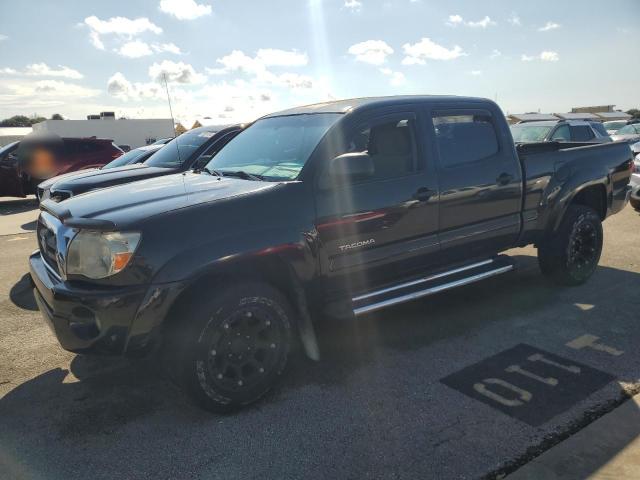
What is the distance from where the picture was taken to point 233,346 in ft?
9.55

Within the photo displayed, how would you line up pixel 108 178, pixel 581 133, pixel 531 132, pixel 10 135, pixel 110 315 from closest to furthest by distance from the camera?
1. pixel 110 315
2. pixel 108 178
3. pixel 531 132
4. pixel 581 133
5. pixel 10 135

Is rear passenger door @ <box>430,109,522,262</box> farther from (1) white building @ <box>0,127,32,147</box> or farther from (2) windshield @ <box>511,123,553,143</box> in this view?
(1) white building @ <box>0,127,32,147</box>

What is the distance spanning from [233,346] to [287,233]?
77 centimetres

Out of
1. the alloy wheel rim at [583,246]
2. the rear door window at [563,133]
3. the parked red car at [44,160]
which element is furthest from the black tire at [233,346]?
the parked red car at [44,160]

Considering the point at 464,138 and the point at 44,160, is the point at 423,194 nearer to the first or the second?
the point at 464,138

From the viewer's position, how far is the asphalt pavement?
2520 mm

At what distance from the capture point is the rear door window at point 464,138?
3988 millimetres

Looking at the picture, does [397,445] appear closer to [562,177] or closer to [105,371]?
[105,371]

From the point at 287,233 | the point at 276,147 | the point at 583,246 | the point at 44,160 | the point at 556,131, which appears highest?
the point at 44,160

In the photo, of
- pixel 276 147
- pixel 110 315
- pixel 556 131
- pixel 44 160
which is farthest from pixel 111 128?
pixel 110 315

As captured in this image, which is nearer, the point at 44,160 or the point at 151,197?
the point at 151,197

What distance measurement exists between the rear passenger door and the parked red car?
1122 cm

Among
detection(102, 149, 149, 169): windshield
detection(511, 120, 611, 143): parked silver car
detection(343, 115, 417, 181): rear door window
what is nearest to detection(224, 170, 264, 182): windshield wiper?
detection(343, 115, 417, 181): rear door window

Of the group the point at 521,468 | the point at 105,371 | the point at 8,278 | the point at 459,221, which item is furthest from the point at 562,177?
the point at 8,278
